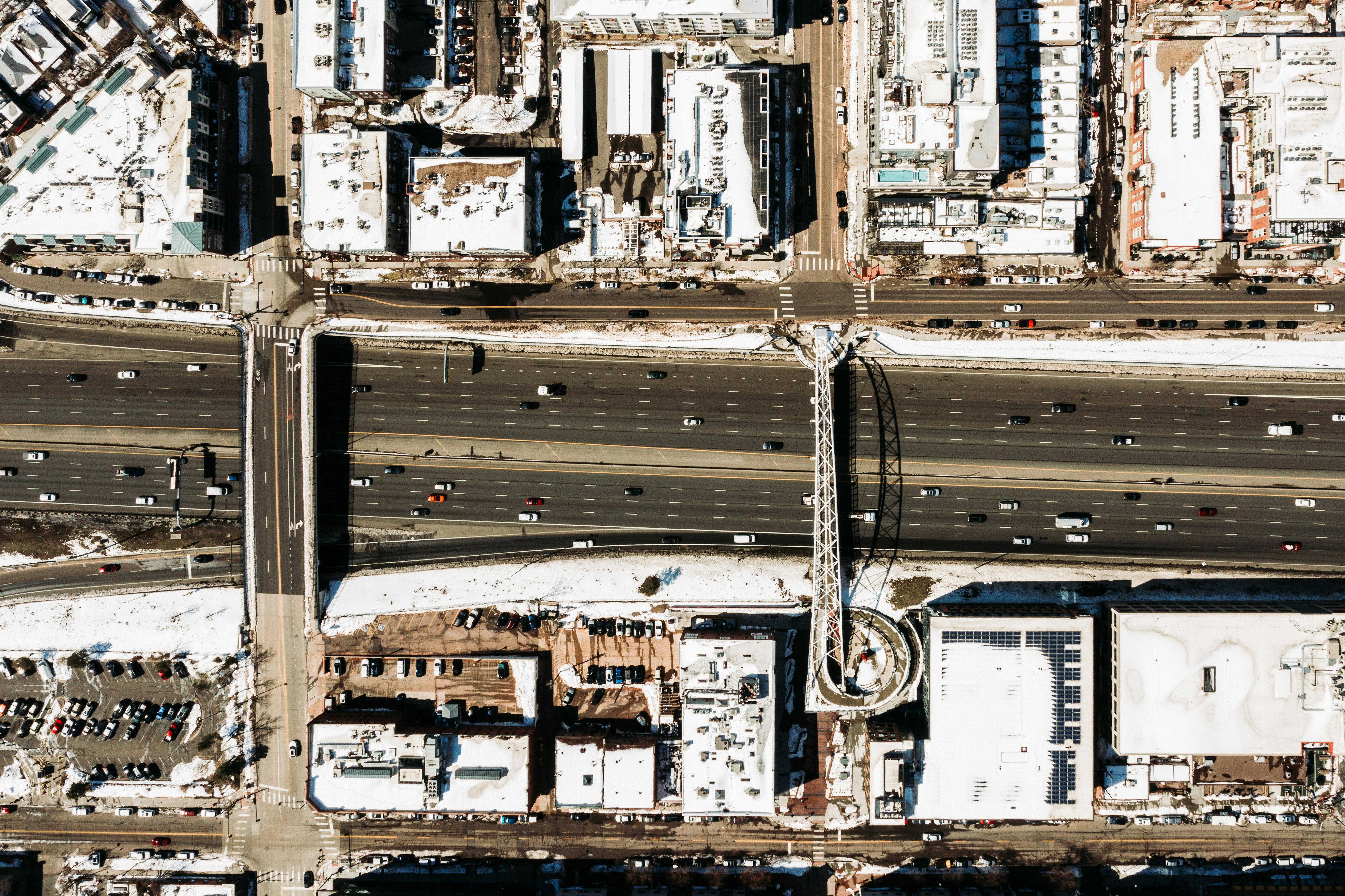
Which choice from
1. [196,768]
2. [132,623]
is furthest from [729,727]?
[132,623]

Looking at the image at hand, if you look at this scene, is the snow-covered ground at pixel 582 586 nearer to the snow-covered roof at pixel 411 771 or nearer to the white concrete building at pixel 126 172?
the snow-covered roof at pixel 411 771

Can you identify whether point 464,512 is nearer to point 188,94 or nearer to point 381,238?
point 381,238

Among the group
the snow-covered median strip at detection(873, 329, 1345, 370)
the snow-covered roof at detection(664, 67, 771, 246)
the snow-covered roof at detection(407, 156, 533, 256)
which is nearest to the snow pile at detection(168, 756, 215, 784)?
the snow-covered roof at detection(407, 156, 533, 256)

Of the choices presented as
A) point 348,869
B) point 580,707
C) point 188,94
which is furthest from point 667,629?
point 188,94

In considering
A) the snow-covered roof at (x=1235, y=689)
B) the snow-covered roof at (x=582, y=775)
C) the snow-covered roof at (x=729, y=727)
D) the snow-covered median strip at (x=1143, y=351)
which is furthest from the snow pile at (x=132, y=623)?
the snow-covered roof at (x=1235, y=689)

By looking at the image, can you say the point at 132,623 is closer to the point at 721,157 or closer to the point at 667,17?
the point at 721,157

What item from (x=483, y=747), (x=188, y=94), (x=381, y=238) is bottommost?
(x=483, y=747)
